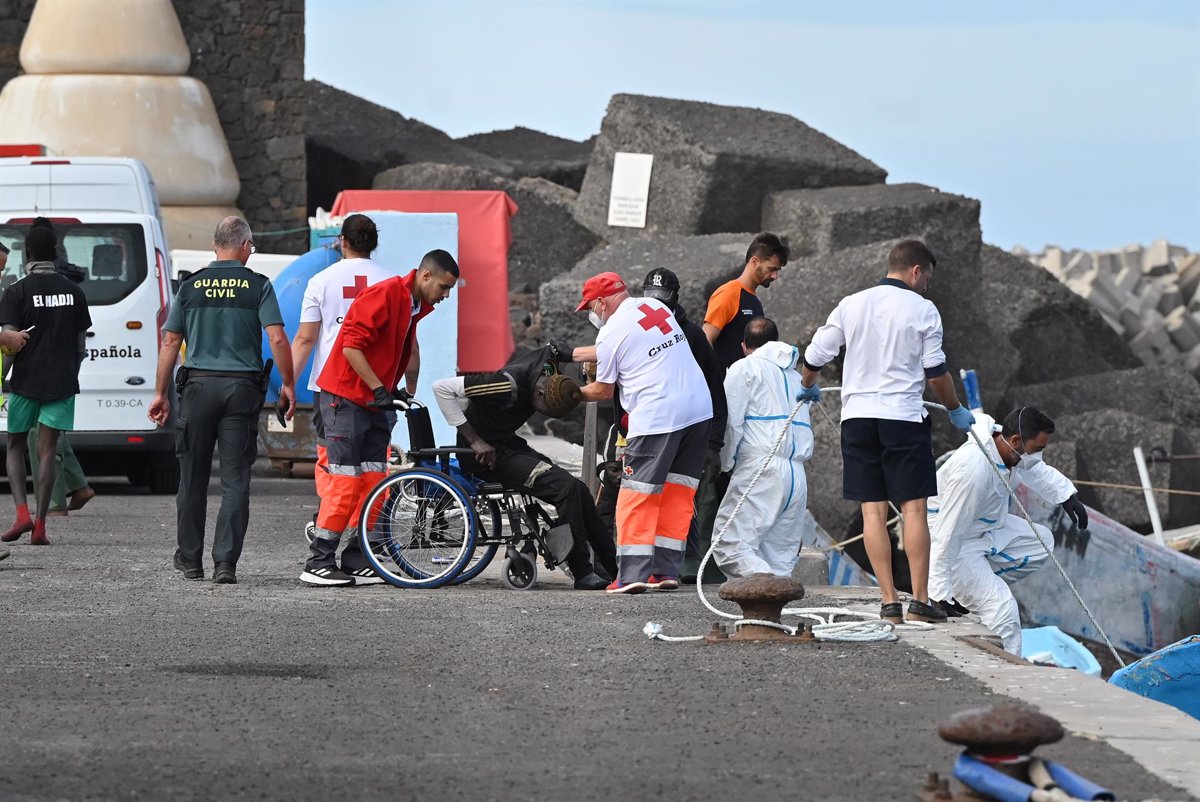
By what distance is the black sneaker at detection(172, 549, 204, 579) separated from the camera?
10578 mm

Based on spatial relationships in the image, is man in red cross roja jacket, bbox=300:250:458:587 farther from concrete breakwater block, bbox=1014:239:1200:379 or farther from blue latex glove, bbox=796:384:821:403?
concrete breakwater block, bbox=1014:239:1200:379

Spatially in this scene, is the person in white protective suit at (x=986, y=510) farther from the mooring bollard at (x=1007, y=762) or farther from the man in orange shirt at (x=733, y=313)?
the mooring bollard at (x=1007, y=762)

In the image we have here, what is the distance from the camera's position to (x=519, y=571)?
420 inches

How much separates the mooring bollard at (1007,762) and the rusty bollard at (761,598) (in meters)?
2.92

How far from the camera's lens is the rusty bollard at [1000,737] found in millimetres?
5156

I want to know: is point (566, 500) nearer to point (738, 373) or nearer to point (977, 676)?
point (738, 373)

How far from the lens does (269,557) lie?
12.1 meters

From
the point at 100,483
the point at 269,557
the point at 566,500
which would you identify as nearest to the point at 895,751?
the point at 566,500

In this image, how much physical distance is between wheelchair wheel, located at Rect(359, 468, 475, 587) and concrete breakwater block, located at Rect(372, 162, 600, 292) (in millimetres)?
13938

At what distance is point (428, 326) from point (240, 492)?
6995 mm

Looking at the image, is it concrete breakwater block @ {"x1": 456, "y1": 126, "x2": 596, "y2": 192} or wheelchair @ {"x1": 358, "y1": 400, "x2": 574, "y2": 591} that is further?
concrete breakwater block @ {"x1": 456, "y1": 126, "x2": 596, "y2": 192}

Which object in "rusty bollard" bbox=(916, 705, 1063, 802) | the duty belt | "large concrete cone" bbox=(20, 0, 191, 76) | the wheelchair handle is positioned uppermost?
"large concrete cone" bbox=(20, 0, 191, 76)

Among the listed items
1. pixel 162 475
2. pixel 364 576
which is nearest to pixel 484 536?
pixel 364 576

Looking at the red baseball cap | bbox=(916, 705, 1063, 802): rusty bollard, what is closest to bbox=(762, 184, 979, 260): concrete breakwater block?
the red baseball cap
